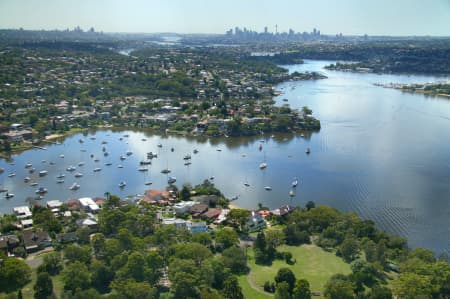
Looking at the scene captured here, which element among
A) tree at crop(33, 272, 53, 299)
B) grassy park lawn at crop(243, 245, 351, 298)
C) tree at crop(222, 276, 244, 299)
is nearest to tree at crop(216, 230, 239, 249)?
grassy park lawn at crop(243, 245, 351, 298)

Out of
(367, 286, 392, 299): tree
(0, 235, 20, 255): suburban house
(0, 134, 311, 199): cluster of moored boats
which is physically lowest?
(0, 134, 311, 199): cluster of moored boats

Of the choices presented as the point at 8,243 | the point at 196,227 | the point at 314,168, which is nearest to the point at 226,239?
the point at 196,227

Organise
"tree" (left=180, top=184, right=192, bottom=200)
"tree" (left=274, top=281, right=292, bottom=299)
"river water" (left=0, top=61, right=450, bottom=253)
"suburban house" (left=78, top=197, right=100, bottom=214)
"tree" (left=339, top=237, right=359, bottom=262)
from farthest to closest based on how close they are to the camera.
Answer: "tree" (left=180, top=184, right=192, bottom=200)
"river water" (left=0, top=61, right=450, bottom=253)
"suburban house" (left=78, top=197, right=100, bottom=214)
"tree" (left=339, top=237, right=359, bottom=262)
"tree" (left=274, top=281, right=292, bottom=299)

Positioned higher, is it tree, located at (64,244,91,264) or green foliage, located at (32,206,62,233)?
tree, located at (64,244,91,264)

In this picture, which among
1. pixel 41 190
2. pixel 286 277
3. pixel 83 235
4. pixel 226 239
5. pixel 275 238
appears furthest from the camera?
→ pixel 41 190

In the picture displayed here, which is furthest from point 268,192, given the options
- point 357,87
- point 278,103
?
point 357,87

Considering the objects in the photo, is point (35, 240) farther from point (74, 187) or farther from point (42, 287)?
point (74, 187)

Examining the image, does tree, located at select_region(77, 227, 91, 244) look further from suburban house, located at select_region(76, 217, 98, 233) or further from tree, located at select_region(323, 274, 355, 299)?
tree, located at select_region(323, 274, 355, 299)
